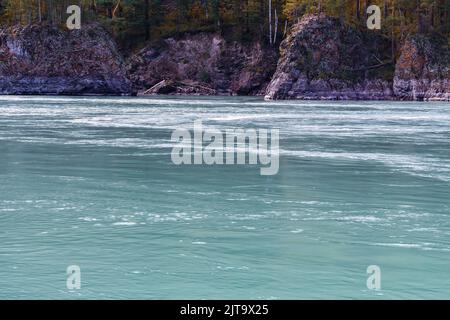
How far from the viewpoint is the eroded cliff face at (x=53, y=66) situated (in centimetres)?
9744

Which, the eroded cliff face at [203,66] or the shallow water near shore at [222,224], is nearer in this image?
the shallow water near shore at [222,224]

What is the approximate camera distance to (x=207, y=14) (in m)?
124

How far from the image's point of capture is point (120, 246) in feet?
41.0

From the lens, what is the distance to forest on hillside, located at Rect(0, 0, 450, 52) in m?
105

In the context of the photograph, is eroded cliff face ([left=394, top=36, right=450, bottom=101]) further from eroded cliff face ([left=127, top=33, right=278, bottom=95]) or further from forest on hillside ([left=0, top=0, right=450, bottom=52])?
eroded cliff face ([left=127, top=33, right=278, bottom=95])

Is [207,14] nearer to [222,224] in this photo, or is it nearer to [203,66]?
[203,66]

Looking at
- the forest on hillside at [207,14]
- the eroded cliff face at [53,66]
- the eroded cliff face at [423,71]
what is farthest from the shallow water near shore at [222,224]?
the forest on hillside at [207,14]

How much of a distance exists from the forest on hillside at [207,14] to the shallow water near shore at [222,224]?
79.8 meters

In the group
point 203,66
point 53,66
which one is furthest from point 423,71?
point 53,66

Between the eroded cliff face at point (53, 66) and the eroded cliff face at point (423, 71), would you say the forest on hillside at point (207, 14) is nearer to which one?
the eroded cliff face at point (53, 66)

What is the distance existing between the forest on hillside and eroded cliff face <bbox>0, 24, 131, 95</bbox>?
6376 mm

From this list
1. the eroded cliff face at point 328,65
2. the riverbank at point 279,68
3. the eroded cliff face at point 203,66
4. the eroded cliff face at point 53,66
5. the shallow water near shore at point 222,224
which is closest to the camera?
the shallow water near shore at point 222,224

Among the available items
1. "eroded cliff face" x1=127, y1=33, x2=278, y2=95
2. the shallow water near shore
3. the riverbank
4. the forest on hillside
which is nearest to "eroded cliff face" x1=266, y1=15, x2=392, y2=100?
the riverbank
